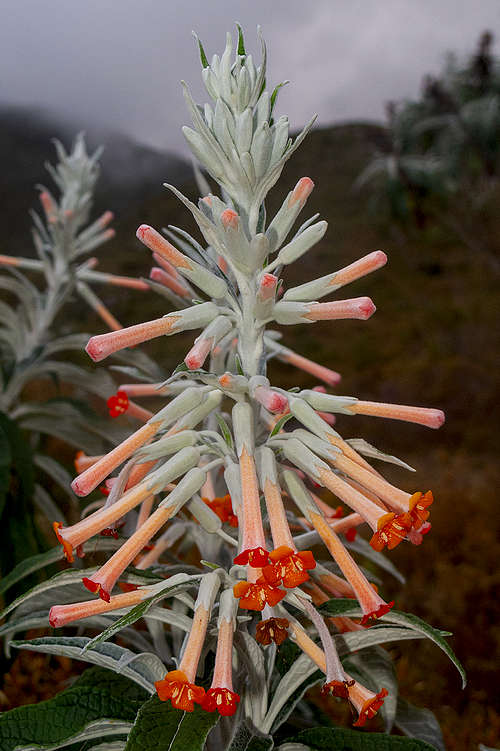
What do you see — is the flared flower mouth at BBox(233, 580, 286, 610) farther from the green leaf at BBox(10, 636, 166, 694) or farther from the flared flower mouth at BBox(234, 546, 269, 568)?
the green leaf at BBox(10, 636, 166, 694)

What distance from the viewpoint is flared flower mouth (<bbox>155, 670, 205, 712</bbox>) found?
101cm

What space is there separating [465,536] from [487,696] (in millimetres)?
1983

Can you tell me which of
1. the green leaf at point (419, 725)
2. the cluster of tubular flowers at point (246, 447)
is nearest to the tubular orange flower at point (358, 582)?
the cluster of tubular flowers at point (246, 447)

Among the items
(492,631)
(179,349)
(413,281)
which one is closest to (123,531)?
(492,631)

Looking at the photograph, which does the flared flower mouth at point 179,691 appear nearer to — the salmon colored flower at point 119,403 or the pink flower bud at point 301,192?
the salmon colored flower at point 119,403

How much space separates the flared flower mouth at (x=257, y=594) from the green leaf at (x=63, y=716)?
48 centimetres

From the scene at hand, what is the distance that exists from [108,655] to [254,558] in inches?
20.3

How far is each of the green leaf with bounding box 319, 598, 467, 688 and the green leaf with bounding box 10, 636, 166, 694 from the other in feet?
1.30

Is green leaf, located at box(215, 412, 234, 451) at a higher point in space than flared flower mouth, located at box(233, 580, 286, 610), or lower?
higher

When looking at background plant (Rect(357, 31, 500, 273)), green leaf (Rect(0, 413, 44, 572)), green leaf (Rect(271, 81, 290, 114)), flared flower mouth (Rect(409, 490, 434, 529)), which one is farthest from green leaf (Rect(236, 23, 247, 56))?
background plant (Rect(357, 31, 500, 273))

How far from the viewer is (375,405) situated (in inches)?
48.4

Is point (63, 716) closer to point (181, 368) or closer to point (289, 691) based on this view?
point (289, 691)

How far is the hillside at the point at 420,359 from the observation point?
3.59 m

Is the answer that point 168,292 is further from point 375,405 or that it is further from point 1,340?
point 1,340
